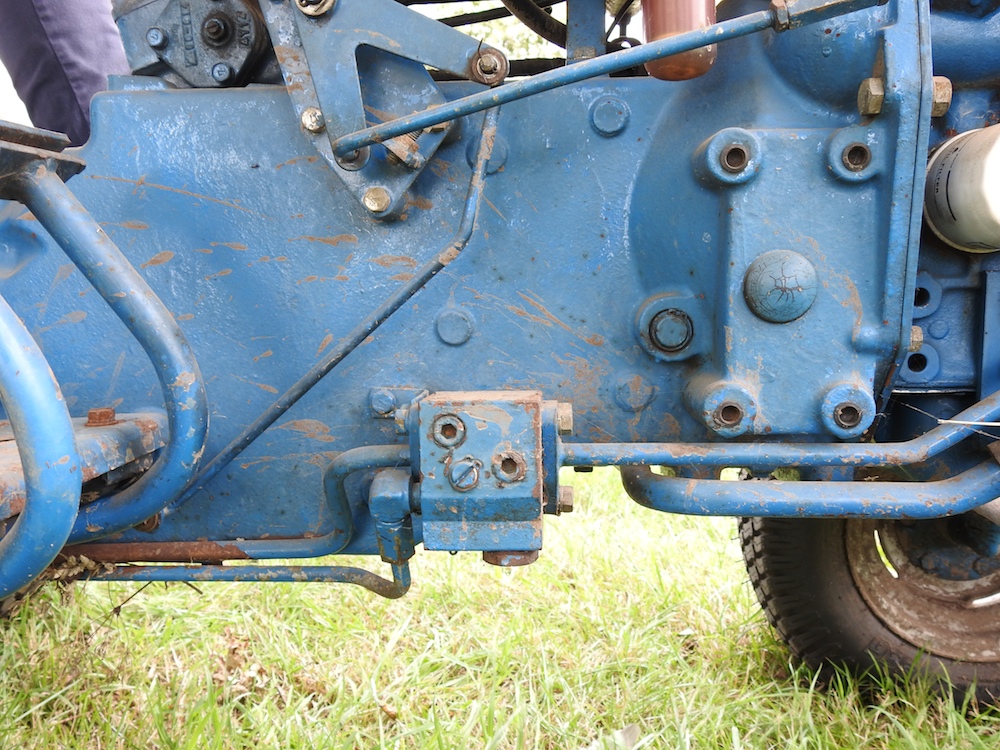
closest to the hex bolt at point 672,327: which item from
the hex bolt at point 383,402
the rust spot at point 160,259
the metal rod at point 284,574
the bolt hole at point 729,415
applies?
the bolt hole at point 729,415

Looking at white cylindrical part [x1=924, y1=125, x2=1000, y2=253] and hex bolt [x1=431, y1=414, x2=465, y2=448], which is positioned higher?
white cylindrical part [x1=924, y1=125, x2=1000, y2=253]

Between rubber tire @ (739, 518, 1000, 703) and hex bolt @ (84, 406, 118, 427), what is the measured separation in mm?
1375

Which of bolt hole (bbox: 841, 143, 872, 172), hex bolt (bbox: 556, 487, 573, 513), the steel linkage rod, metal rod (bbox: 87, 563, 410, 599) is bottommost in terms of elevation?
metal rod (bbox: 87, 563, 410, 599)

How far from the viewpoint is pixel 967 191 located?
1.22 m

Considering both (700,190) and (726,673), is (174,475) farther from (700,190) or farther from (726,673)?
(726,673)

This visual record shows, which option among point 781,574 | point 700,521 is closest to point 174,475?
point 781,574

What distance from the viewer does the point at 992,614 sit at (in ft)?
5.82

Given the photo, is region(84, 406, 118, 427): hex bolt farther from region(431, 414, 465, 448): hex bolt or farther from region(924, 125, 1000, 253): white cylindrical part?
region(924, 125, 1000, 253): white cylindrical part

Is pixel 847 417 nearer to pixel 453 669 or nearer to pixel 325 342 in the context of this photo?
pixel 325 342

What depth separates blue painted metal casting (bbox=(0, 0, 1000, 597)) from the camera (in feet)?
3.95

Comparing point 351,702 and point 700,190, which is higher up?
point 700,190

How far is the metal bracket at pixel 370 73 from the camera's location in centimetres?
121

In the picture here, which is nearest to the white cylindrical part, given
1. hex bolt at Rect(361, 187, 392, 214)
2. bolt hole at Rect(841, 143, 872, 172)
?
bolt hole at Rect(841, 143, 872, 172)

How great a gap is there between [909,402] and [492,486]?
35.5 inches
